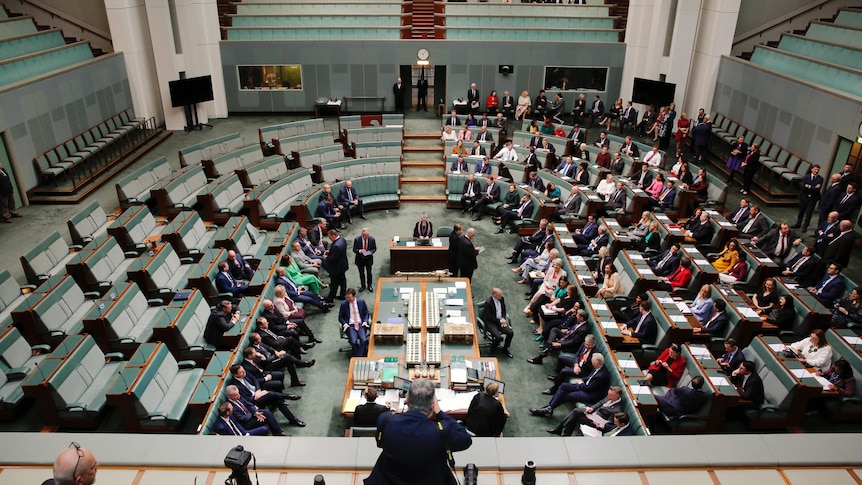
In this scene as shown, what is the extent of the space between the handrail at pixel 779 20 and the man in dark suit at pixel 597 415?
16445 millimetres

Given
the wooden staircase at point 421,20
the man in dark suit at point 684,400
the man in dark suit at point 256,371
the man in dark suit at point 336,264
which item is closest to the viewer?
the man in dark suit at point 684,400

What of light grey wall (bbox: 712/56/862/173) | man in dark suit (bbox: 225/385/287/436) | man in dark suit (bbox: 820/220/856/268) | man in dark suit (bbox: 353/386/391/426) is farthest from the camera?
light grey wall (bbox: 712/56/862/173)

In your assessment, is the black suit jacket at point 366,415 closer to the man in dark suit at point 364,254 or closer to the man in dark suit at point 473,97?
the man in dark suit at point 364,254

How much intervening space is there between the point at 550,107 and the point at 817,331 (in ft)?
44.0

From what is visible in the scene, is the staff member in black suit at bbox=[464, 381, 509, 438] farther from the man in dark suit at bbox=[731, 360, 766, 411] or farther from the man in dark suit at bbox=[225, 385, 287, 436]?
the man in dark suit at bbox=[731, 360, 766, 411]

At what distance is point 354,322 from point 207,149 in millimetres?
8401

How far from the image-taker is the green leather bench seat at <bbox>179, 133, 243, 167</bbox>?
47.3ft

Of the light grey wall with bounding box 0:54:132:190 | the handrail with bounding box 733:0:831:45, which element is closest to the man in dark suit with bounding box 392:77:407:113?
the light grey wall with bounding box 0:54:132:190

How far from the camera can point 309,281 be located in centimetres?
1045

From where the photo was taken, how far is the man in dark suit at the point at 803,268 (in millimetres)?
9836

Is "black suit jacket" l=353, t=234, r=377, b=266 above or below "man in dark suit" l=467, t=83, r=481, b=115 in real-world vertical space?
below

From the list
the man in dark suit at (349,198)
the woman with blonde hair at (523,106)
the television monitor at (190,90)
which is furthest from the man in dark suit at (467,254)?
the television monitor at (190,90)

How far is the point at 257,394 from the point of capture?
291 inches

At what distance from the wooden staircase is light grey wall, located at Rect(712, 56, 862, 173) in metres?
9.68
